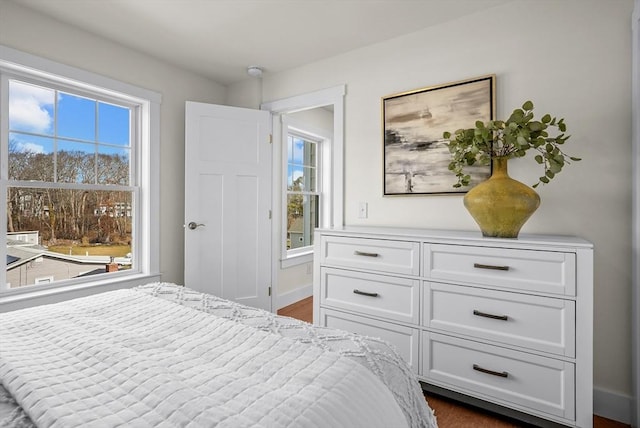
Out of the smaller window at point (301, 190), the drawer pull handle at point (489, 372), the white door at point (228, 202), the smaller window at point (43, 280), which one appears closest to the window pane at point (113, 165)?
the white door at point (228, 202)

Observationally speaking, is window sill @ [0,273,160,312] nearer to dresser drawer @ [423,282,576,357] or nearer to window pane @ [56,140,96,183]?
window pane @ [56,140,96,183]

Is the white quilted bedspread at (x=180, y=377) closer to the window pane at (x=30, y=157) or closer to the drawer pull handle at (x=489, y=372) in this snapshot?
the drawer pull handle at (x=489, y=372)

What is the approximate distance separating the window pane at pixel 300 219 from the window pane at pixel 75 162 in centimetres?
210

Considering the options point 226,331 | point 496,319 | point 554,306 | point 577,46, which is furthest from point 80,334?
point 577,46

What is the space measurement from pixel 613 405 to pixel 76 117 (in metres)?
4.02

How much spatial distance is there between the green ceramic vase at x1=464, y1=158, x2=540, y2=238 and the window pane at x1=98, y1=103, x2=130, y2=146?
2.80 meters

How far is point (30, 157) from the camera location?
7.74 feet

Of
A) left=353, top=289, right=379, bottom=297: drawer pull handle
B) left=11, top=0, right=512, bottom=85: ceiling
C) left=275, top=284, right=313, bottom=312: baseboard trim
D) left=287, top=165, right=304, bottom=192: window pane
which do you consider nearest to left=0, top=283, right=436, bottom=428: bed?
left=353, top=289, right=379, bottom=297: drawer pull handle

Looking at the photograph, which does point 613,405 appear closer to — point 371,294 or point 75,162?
point 371,294

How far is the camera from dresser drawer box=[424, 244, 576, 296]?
1641mm

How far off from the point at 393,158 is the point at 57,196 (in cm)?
253

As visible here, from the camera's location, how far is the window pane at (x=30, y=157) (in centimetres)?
229

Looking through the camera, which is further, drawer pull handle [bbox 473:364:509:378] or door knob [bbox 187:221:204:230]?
door knob [bbox 187:221:204:230]

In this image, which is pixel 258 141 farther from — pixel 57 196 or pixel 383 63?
pixel 57 196
